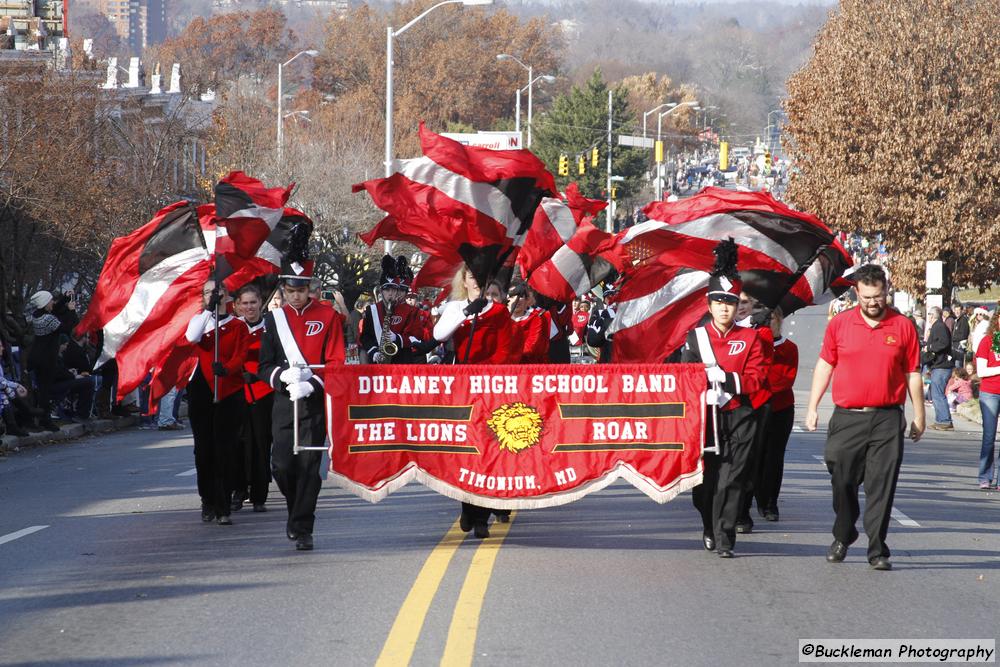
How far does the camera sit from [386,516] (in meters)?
11.7

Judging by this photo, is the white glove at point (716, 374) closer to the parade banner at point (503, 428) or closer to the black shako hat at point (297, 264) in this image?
the parade banner at point (503, 428)

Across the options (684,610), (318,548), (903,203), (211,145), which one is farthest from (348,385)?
(211,145)

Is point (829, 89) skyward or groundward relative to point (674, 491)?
skyward

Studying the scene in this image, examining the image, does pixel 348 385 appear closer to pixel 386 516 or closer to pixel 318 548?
pixel 318 548

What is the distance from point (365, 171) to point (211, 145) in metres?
5.61

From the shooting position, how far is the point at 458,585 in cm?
861

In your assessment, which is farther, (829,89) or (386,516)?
(829,89)

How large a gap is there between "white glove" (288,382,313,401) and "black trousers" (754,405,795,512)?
371cm

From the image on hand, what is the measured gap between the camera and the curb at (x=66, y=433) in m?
18.5

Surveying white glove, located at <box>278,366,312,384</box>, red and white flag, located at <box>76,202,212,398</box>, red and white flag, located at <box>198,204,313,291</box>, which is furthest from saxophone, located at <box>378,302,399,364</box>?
white glove, located at <box>278,366,312,384</box>

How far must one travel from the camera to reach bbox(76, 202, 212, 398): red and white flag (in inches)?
487

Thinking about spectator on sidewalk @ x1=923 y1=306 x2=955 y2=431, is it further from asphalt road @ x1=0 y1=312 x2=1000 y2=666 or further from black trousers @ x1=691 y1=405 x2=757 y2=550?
black trousers @ x1=691 y1=405 x2=757 y2=550

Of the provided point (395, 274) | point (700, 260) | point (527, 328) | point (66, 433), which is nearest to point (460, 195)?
point (527, 328)

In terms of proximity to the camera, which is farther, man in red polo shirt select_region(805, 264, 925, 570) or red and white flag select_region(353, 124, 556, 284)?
red and white flag select_region(353, 124, 556, 284)
